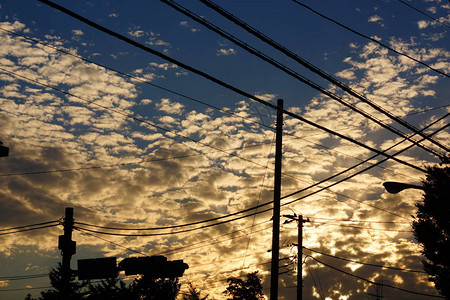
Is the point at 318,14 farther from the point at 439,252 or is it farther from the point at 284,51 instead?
the point at 439,252

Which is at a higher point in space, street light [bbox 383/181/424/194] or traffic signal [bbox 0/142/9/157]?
traffic signal [bbox 0/142/9/157]

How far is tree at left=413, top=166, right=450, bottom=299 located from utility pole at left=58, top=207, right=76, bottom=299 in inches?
1013

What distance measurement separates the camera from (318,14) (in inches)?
411

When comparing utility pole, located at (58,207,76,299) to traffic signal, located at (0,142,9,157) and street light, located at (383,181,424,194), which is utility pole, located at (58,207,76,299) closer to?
traffic signal, located at (0,142,9,157)

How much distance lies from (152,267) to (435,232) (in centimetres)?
2303

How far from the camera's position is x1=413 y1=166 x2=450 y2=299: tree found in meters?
32.5

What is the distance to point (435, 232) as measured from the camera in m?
34.2

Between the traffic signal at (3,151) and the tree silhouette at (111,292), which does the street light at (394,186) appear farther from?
the tree silhouette at (111,292)

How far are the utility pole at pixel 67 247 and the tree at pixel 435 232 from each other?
25.7 metres

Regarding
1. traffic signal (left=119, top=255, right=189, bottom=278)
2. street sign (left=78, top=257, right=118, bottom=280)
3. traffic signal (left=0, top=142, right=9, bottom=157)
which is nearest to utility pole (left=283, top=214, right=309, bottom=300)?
traffic signal (left=119, top=255, right=189, bottom=278)

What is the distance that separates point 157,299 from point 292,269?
42.4 ft

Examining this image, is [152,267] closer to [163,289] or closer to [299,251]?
[299,251]

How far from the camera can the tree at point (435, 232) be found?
3253 centimetres

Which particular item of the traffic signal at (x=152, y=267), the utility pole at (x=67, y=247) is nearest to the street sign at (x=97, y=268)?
the traffic signal at (x=152, y=267)
